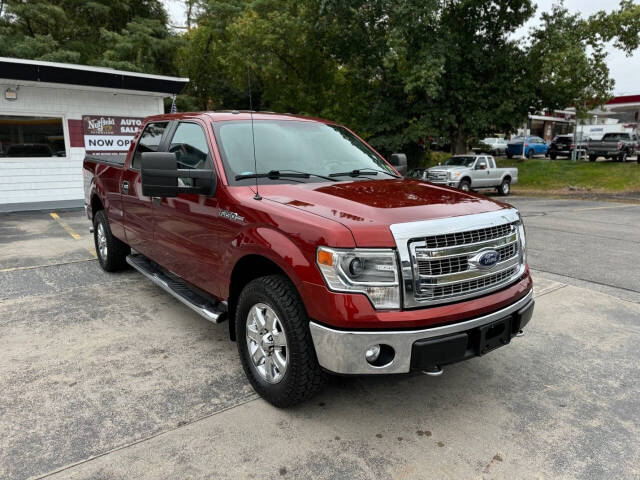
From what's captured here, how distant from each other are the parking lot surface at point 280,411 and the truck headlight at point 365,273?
0.76 m

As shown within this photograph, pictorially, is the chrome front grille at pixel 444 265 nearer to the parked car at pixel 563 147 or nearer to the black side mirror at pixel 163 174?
the black side mirror at pixel 163 174

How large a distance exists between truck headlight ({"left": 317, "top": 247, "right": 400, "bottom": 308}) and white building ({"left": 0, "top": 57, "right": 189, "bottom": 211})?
12.1m

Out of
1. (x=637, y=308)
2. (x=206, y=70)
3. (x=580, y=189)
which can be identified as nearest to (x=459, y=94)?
(x=580, y=189)

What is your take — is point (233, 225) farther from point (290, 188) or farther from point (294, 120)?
point (294, 120)

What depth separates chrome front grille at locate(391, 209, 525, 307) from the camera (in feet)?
8.50

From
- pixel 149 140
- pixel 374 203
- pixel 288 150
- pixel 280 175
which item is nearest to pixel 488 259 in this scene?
pixel 374 203

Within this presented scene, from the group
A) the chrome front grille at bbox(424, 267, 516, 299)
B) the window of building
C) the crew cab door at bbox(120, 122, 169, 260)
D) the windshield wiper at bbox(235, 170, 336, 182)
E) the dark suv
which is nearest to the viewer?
the chrome front grille at bbox(424, 267, 516, 299)

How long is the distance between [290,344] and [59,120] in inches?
510

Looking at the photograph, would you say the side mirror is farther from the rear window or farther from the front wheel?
the rear window

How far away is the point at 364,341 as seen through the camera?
2.52 metres

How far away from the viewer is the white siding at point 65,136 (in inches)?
484

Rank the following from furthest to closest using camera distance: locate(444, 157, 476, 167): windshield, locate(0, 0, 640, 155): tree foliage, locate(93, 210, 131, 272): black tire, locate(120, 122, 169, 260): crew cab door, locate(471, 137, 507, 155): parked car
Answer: locate(471, 137, 507, 155): parked car → locate(0, 0, 640, 155): tree foliage → locate(444, 157, 476, 167): windshield → locate(93, 210, 131, 272): black tire → locate(120, 122, 169, 260): crew cab door

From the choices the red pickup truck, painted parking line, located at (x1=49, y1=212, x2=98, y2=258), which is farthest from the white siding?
the red pickup truck

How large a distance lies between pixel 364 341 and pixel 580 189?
2297 cm
